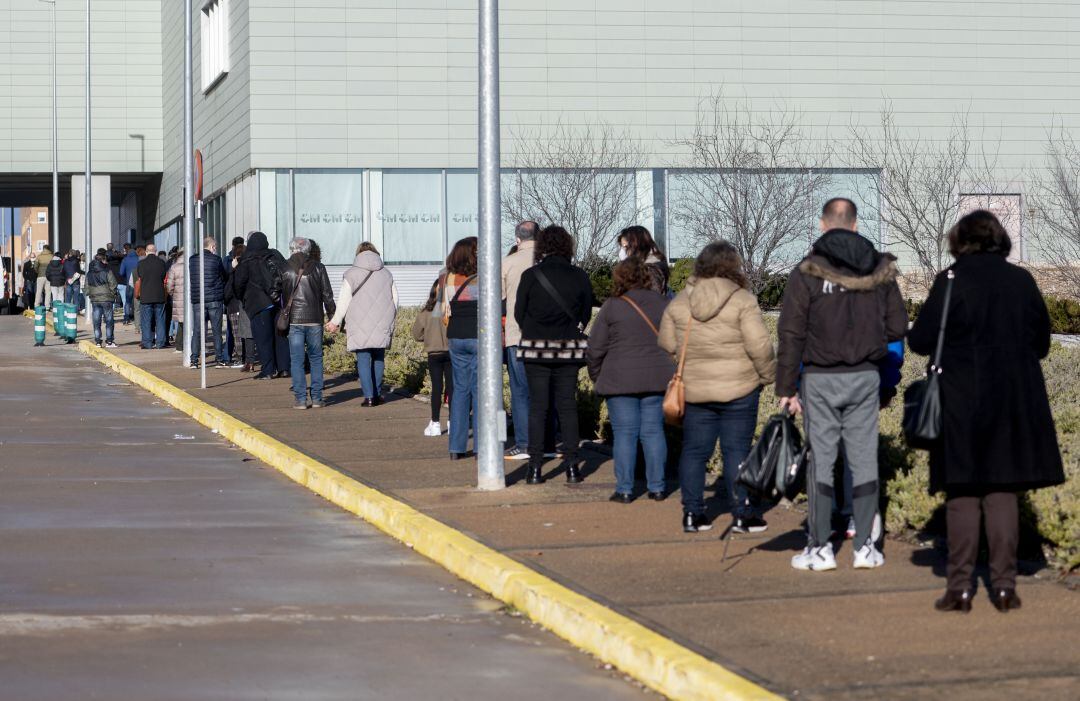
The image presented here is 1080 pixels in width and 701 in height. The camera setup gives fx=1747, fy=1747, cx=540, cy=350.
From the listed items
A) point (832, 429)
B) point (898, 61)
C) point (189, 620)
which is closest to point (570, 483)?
point (832, 429)

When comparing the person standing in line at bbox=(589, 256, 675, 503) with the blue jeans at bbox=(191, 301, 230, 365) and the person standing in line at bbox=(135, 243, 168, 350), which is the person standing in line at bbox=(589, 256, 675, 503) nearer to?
the blue jeans at bbox=(191, 301, 230, 365)

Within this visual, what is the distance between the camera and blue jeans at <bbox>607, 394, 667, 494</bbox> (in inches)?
430

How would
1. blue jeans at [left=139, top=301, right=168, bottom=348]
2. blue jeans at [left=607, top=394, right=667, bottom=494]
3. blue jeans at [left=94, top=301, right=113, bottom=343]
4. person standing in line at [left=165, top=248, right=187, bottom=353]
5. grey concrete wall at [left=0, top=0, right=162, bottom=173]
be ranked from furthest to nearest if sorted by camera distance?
grey concrete wall at [left=0, top=0, right=162, bottom=173], blue jeans at [left=94, top=301, right=113, bottom=343], blue jeans at [left=139, top=301, right=168, bottom=348], person standing in line at [left=165, top=248, right=187, bottom=353], blue jeans at [left=607, top=394, right=667, bottom=494]

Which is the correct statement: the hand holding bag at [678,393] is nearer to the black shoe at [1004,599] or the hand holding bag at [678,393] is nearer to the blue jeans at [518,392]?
the black shoe at [1004,599]

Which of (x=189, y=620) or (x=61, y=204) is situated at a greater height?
(x=61, y=204)

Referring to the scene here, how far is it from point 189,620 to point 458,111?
36.8m

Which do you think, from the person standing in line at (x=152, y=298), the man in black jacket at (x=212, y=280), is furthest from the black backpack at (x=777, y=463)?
the person standing in line at (x=152, y=298)

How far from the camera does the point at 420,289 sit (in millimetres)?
44094

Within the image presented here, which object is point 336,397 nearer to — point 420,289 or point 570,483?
point 570,483

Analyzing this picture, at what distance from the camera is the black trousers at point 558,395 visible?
39.2ft

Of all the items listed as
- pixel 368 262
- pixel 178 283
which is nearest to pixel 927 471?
pixel 368 262

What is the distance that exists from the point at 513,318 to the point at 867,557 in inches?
202

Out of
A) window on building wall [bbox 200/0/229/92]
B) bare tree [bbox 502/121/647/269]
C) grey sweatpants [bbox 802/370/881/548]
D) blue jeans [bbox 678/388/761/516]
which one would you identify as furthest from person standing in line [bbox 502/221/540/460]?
window on building wall [bbox 200/0/229/92]

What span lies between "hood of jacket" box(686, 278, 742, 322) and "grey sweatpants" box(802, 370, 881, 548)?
1202 millimetres
